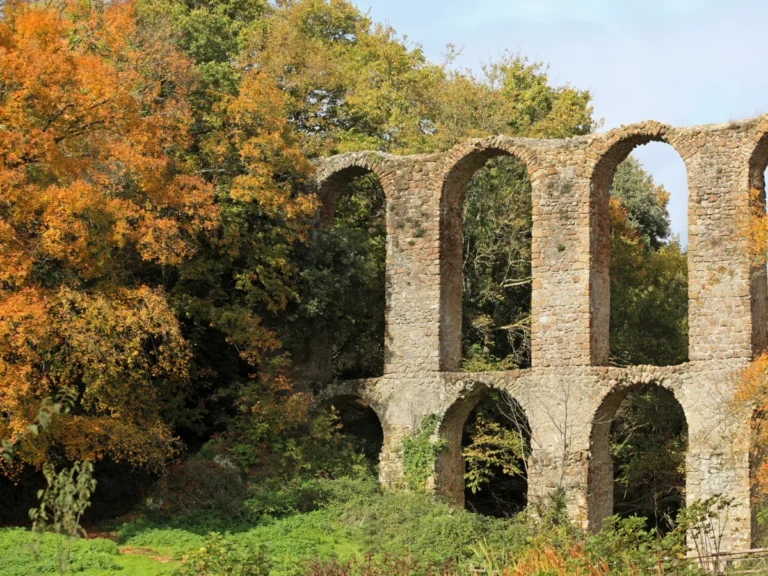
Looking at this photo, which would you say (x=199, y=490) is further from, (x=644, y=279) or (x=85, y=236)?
(x=644, y=279)

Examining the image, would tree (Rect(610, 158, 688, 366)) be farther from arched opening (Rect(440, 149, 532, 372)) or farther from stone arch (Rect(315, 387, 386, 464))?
stone arch (Rect(315, 387, 386, 464))

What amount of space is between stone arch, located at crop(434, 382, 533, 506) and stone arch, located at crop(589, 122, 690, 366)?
1.84m

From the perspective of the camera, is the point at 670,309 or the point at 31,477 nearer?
the point at 31,477

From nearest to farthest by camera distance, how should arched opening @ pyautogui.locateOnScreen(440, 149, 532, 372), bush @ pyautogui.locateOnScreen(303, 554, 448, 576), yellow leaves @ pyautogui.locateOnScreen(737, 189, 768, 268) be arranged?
bush @ pyautogui.locateOnScreen(303, 554, 448, 576)
yellow leaves @ pyautogui.locateOnScreen(737, 189, 768, 268)
arched opening @ pyautogui.locateOnScreen(440, 149, 532, 372)

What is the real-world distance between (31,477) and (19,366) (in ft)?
11.5

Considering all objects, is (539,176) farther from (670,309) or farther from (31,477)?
(31,477)

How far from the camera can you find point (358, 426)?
907 inches

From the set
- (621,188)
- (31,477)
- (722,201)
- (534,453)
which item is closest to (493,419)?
(534,453)

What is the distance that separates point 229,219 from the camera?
2084 cm

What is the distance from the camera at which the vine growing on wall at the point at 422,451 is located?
20.9m

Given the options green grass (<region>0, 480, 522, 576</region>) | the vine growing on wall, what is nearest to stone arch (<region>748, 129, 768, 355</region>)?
green grass (<region>0, 480, 522, 576</region>)

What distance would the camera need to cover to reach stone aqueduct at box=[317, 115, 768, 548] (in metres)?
18.7

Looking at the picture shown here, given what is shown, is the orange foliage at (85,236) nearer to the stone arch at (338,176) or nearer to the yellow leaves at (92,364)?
the yellow leaves at (92,364)

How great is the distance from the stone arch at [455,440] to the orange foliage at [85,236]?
4841mm
